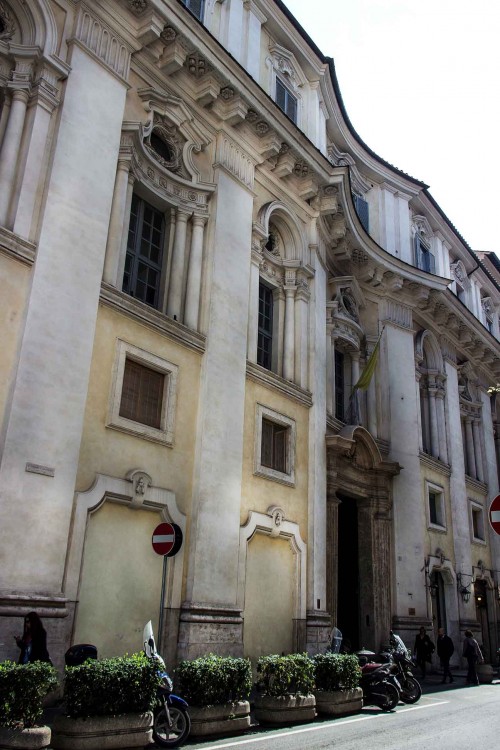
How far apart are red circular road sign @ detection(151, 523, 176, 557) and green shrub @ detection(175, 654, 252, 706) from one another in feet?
6.11

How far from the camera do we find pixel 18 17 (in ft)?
44.9

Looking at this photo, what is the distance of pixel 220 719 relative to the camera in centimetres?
1010

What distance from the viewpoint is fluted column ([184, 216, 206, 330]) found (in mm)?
15594

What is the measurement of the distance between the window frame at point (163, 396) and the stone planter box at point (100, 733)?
550cm

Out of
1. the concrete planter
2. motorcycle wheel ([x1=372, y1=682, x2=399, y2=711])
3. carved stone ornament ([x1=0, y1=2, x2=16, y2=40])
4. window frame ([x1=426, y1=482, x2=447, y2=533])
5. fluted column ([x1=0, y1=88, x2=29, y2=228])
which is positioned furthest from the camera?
window frame ([x1=426, y1=482, x2=447, y2=533])

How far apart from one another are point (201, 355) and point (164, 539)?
504 cm

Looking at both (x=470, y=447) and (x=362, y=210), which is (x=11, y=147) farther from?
(x=470, y=447)

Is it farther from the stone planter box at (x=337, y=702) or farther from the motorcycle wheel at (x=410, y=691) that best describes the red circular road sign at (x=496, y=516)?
the motorcycle wheel at (x=410, y=691)

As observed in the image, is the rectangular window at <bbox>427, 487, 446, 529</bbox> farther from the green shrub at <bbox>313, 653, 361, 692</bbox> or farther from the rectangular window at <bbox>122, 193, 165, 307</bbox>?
the rectangular window at <bbox>122, 193, 165, 307</bbox>

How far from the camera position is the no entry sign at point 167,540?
37.6 feet

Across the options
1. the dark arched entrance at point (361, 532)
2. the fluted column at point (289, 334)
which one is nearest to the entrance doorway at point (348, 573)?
the dark arched entrance at point (361, 532)

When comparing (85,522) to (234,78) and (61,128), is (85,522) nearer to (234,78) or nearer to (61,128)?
(61,128)

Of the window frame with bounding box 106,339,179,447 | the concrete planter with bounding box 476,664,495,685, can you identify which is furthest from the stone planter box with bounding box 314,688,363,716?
the concrete planter with bounding box 476,664,495,685

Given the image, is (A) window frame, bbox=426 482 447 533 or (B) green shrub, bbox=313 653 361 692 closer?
(B) green shrub, bbox=313 653 361 692
